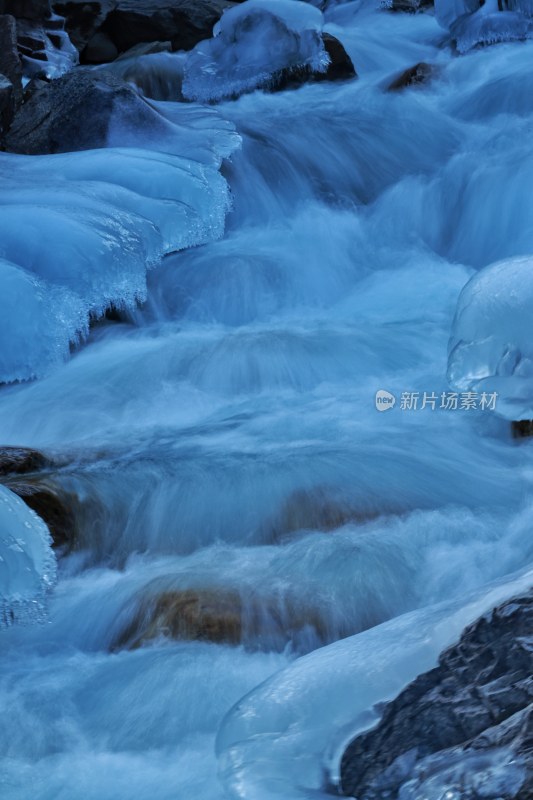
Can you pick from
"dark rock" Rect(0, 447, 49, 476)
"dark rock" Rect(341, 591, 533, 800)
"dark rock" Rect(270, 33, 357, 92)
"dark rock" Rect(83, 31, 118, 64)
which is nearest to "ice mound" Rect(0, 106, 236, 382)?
"dark rock" Rect(0, 447, 49, 476)

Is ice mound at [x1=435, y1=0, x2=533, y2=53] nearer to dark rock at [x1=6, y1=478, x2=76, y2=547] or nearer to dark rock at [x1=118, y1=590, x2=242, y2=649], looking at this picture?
dark rock at [x1=6, y1=478, x2=76, y2=547]

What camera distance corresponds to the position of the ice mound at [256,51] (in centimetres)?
796

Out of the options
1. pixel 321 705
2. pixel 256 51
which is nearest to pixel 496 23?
pixel 256 51

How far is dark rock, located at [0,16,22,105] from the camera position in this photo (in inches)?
292

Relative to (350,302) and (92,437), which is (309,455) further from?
(350,302)

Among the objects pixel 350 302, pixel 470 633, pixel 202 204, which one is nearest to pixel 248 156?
pixel 202 204

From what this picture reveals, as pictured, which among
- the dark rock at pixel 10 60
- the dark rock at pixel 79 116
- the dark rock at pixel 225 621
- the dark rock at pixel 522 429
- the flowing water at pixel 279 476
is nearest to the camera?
the flowing water at pixel 279 476

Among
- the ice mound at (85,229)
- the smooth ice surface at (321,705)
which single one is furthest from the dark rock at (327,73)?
the smooth ice surface at (321,705)

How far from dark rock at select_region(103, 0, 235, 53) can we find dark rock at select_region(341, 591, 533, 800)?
30.6ft

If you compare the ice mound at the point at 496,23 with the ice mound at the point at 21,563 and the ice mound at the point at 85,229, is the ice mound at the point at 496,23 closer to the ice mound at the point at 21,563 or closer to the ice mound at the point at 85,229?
the ice mound at the point at 85,229

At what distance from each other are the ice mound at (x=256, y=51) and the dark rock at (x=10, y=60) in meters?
1.33

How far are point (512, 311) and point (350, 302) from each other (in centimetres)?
217

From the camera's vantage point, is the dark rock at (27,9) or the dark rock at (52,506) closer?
the dark rock at (52,506)

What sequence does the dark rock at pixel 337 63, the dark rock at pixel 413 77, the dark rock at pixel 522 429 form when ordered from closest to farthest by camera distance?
the dark rock at pixel 522 429, the dark rock at pixel 413 77, the dark rock at pixel 337 63
